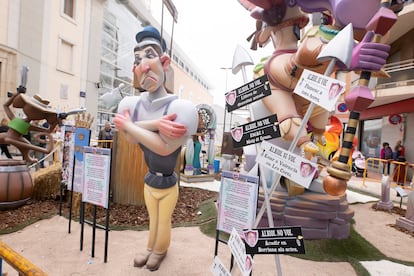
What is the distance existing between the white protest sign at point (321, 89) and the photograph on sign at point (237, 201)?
28.3 inches

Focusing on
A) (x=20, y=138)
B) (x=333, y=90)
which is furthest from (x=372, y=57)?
(x=20, y=138)

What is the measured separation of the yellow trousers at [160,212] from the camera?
8.86 ft

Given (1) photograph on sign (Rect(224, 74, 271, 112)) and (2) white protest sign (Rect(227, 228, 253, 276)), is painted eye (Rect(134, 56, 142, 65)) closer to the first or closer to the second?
(1) photograph on sign (Rect(224, 74, 271, 112))

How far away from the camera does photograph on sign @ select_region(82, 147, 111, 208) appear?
9.02 feet

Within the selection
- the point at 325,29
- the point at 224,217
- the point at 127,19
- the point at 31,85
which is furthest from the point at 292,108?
the point at 127,19

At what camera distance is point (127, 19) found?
18797 mm

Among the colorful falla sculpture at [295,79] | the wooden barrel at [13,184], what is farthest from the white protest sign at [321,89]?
the wooden barrel at [13,184]

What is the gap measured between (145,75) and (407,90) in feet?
34.7

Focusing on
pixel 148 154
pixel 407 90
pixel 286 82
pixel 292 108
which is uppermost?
pixel 407 90

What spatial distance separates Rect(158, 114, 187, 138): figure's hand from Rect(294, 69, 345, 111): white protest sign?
3.51ft

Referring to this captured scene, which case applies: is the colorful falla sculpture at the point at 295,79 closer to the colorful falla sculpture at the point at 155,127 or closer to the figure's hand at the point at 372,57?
the figure's hand at the point at 372,57

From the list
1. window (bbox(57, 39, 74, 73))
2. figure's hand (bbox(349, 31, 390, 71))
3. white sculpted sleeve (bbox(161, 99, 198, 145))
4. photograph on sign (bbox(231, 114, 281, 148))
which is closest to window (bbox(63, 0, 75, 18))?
window (bbox(57, 39, 74, 73))

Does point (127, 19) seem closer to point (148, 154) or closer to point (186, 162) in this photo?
point (186, 162)

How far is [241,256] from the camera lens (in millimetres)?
1644
